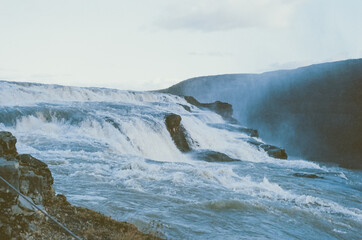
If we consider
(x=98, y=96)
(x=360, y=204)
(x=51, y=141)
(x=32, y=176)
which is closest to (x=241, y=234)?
(x=32, y=176)

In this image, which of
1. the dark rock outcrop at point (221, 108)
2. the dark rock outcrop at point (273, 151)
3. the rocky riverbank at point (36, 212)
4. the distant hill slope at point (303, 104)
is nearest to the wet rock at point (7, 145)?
the rocky riverbank at point (36, 212)

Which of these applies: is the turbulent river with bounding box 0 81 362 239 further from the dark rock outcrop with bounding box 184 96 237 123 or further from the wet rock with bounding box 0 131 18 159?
the dark rock outcrop with bounding box 184 96 237 123

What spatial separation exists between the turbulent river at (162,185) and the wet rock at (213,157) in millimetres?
630

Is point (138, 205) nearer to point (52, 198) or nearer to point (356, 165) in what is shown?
point (52, 198)

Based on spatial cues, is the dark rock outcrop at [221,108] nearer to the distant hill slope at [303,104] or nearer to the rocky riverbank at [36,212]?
the distant hill slope at [303,104]

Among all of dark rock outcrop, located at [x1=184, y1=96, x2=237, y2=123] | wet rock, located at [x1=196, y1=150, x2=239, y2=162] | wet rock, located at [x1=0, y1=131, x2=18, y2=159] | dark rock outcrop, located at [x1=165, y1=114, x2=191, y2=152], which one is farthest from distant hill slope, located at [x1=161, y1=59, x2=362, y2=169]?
wet rock, located at [x1=0, y1=131, x2=18, y2=159]

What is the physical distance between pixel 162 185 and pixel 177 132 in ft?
44.5

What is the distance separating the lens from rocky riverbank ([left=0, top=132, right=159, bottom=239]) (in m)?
4.80

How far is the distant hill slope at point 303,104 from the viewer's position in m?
62.3

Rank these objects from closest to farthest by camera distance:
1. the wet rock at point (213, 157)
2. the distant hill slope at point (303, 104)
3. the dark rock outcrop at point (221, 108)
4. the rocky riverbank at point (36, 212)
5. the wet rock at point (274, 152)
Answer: the rocky riverbank at point (36, 212) < the wet rock at point (213, 157) < the wet rock at point (274, 152) < the dark rock outcrop at point (221, 108) < the distant hill slope at point (303, 104)

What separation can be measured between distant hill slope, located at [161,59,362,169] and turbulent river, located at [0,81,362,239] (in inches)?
1573

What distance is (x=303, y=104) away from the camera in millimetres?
73312

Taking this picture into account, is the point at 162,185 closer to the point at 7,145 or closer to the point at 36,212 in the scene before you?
the point at 7,145

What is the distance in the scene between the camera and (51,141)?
641 inches
